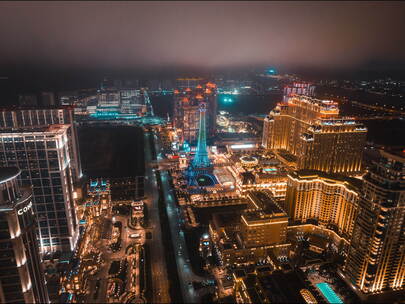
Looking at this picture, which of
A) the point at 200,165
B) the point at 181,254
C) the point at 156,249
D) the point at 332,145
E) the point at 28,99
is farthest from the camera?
the point at 200,165

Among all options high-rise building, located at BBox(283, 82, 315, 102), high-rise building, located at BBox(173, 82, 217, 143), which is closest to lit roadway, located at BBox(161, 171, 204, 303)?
high-rise building, located at BBox(173, 82, 217, 143)

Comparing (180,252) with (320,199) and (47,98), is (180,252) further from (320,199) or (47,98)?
(47,98)

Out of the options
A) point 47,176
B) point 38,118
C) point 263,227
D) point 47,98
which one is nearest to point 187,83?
point 47,98

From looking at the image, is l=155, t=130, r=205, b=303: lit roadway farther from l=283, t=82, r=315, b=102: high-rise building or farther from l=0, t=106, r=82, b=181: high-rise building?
l=283, t=82, r=315, b=102: high-rise building

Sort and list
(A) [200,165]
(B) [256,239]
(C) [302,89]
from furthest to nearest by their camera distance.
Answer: (C) [302,89], (A) [200,165], (B) [256,239]

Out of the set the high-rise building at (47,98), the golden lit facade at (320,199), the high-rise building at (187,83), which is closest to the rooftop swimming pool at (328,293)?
the golden lit facade at (320,199)
